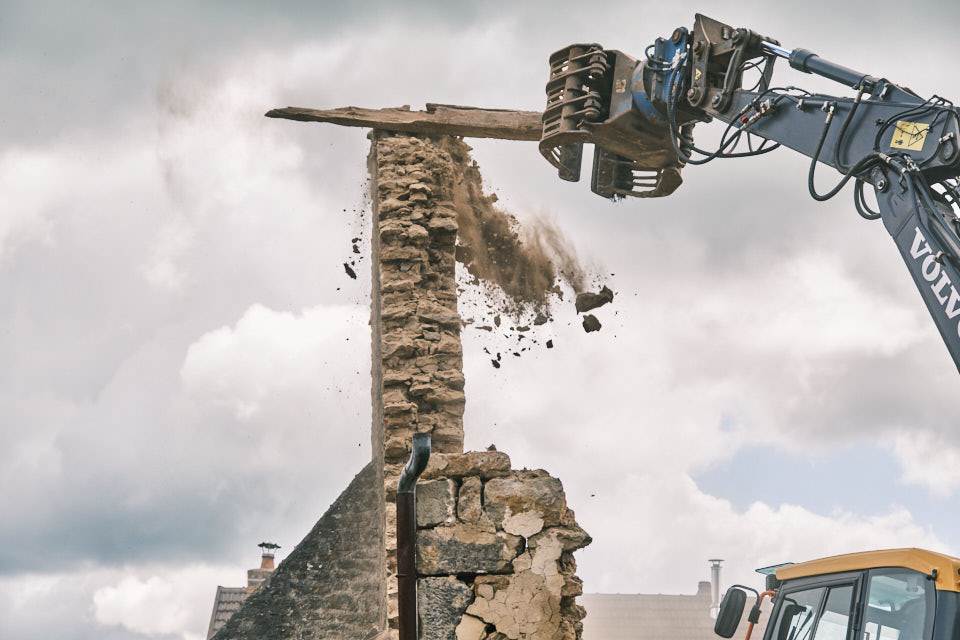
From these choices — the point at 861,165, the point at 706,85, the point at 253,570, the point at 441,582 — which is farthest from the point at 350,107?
the point at 253,570

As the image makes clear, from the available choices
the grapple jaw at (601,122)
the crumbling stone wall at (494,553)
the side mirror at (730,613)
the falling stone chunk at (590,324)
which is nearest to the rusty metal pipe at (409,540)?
the crumbling stone wall at (494,553)

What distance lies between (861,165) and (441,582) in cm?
Answer: 362

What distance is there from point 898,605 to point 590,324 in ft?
20.8

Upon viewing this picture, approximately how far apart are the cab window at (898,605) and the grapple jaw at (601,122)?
4.92 meters

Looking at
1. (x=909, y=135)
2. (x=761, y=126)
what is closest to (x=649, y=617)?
(x=761, y=126)

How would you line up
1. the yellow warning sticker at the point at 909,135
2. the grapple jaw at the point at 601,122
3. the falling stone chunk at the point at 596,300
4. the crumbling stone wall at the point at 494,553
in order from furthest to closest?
the falling stone chunk at the point at 596,300 → the grapple jaw at the point at 601,122 → the yellow warning sticker at the point at 909,135 → the crumbling stone wall at the point at 494,553

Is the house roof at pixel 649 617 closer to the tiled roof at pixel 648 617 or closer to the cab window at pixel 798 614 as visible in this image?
the tiled roof at pixel 648 617

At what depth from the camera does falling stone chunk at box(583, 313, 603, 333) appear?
12.1 meters

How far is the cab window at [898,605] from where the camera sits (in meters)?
5.70

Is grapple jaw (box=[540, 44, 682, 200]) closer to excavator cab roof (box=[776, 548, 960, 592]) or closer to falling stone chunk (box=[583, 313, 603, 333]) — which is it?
falling stone chunk (box=[583, 313, 603, 333])

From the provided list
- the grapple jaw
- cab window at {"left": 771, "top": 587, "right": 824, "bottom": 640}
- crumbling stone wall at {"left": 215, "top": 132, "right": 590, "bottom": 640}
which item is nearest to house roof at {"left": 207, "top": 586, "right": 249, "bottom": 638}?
crumbling stone wall at {"left": 215, "top": 132, "right": 590, "bottom": 640}

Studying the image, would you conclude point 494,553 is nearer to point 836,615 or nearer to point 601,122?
point 836,615

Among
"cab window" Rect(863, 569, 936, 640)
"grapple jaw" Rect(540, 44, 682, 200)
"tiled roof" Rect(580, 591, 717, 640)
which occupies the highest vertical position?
"grapple jaw" Rect(540, 44, 682, 200)

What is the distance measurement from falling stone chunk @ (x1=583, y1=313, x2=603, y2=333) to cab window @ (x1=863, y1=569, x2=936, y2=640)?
6.14 meters
